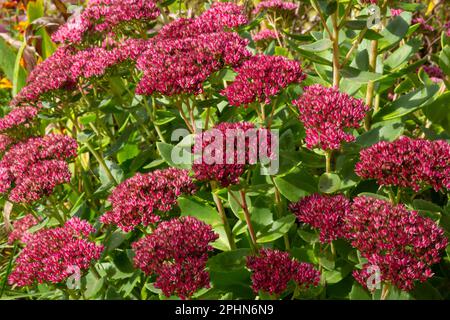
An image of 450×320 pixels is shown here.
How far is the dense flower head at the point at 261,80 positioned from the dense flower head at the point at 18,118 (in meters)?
1.06

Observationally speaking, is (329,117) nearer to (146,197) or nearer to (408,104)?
(408,104)

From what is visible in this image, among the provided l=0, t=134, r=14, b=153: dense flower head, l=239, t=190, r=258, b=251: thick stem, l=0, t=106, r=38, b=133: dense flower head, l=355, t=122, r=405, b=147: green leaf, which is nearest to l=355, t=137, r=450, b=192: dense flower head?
l=355, t=122, r=405, b=147: green leaf

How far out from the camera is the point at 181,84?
2.09 meters

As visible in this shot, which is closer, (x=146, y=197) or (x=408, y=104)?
(x=146, y=197)

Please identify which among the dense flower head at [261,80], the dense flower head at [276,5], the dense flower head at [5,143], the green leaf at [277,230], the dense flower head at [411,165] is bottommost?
the green leaf at [277,230]

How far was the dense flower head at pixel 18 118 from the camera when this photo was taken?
A: 2.67 m

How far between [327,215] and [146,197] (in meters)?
0.60

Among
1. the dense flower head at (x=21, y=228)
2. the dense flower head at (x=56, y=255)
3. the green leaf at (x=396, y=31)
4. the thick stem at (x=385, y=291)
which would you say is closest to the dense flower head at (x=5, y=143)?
the dense flower head at (x=21, y=228)

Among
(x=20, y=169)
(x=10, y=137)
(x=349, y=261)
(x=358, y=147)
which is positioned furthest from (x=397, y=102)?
(x=10, y=137)

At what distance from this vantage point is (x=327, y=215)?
1.85 m

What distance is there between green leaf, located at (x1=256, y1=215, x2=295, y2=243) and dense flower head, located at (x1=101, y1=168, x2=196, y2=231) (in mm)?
297

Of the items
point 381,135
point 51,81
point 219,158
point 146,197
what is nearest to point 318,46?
point 381,135

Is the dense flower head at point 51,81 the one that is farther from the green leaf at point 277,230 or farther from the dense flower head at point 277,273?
the dense flower head at point 277,273
